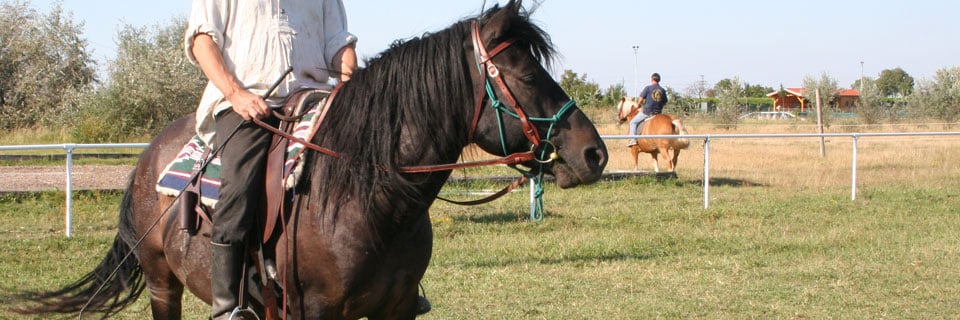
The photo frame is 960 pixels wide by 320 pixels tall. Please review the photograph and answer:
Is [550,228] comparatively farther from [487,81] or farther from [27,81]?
[27,81]

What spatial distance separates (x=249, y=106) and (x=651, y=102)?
1477cm

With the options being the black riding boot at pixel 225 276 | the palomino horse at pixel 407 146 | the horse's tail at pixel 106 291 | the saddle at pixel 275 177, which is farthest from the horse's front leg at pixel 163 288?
the palomino horse at pixel 407 146

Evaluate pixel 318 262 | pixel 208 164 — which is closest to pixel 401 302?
pixel 318 262

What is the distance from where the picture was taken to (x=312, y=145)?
3.18 m

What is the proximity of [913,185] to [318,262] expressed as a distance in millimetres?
15096

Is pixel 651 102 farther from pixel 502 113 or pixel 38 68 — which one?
pixel 38 68

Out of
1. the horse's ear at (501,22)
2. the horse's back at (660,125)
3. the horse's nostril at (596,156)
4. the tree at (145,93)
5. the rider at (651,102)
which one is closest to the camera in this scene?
the horse's nostril at (596,156)

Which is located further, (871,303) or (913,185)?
(913,185)

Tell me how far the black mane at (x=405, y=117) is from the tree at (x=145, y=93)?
90.0 ft

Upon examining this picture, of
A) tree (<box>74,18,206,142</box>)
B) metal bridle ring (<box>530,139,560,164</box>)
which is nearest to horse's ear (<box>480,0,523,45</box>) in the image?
metal bridle ring (<box>530,139,560,164</box>)

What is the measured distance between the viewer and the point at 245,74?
11.6 feet

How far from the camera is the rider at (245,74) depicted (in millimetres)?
3236

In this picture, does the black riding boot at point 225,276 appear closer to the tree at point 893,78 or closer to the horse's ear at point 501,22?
the horse's ear at point 501,22

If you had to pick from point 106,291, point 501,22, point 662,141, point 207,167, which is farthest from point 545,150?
point 662,141
